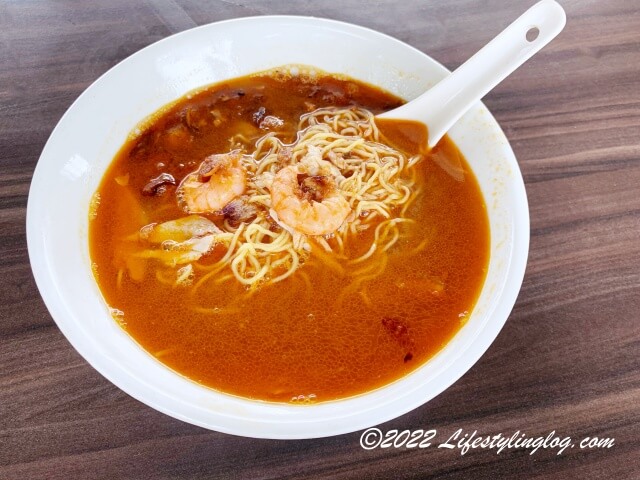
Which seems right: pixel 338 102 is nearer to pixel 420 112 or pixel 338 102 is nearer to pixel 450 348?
pixel 420 112

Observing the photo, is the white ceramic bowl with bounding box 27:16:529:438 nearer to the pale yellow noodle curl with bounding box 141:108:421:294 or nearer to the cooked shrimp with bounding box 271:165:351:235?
the pale yellow noodle curl with bounding box 141:108:421:294

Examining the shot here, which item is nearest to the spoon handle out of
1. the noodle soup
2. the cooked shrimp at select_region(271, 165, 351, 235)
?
the noodle soup

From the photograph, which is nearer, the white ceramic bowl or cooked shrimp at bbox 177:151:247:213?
the white ceramic bowl

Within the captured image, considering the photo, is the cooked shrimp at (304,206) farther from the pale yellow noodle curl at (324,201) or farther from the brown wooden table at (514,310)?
the brown wooden table at (514,310)

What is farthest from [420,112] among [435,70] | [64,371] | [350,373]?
[64,371]

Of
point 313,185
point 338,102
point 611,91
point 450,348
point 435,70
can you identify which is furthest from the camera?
point 611,91

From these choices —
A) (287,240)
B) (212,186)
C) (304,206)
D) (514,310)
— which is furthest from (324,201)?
(514,310)

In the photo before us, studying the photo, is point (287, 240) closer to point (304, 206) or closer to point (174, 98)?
point (304, 206)
